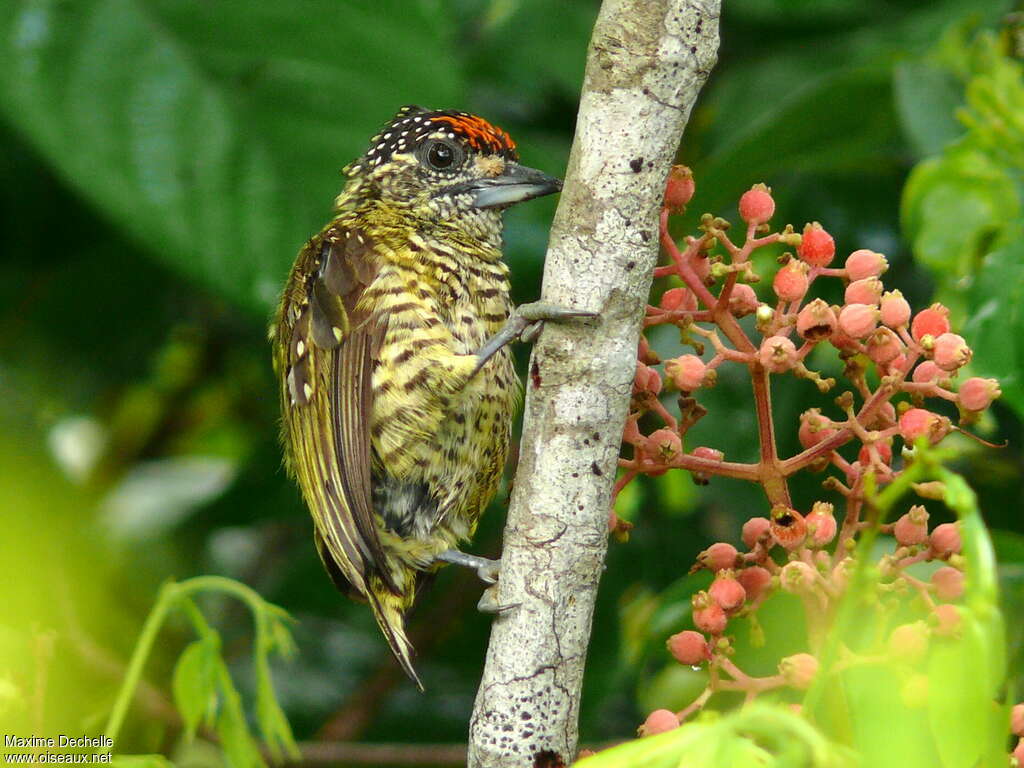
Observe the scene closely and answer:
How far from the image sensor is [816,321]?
1.65 metres

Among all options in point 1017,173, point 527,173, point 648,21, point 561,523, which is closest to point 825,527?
point 561,523

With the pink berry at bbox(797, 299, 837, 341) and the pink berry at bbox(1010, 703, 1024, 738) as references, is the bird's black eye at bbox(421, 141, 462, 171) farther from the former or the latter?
the pink berry at bbox(1010, 703, 1024, 738)

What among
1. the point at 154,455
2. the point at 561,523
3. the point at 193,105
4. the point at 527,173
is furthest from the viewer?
the point at 154,455

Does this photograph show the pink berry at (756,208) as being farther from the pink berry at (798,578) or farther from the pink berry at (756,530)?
the pink berry at (798,578)

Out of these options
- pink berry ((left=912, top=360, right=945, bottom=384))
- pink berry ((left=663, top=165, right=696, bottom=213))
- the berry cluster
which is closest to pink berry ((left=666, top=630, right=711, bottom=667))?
the berry cluster

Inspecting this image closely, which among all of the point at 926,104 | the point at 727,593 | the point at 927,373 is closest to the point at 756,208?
the point at 927,373

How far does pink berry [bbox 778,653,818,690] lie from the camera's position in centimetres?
148

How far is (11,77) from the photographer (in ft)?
10.0

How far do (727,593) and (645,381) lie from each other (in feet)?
1.15

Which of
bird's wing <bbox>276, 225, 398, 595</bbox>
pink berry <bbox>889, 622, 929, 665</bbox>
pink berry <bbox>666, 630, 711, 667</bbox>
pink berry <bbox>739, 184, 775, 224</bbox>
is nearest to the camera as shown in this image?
pink berry <bbox>889, 622, 929, 665</bbox>

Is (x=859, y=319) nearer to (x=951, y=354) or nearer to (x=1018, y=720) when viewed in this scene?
(x=951, y=354)

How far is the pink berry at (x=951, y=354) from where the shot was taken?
1.65 meters

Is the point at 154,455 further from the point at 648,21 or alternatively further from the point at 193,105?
the point at 648,21

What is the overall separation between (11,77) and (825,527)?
2.30 m
